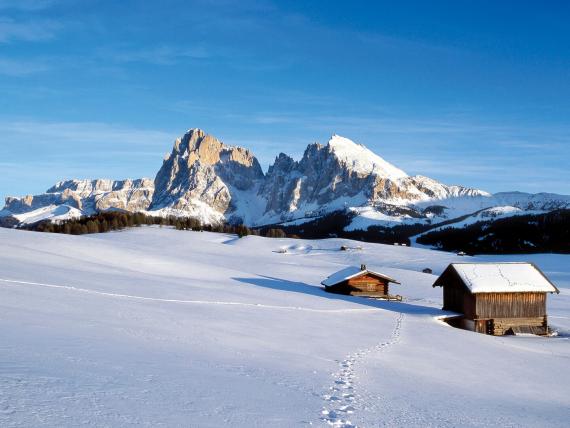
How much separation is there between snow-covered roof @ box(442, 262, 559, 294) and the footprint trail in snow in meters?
26.6

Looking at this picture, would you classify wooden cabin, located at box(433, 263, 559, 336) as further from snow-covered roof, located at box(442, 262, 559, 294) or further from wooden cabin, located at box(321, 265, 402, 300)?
wooden cabin, located at box(321, 265, 402, 300)

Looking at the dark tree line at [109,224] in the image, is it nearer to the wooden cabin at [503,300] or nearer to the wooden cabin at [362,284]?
the wooden cabin at [362,284]

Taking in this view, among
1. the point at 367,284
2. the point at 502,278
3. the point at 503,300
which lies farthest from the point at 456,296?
the point at 367,284

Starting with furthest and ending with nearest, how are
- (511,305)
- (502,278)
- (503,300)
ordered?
(502,278), (511,305), (503,300)

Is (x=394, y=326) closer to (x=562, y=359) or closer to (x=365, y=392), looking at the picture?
(x=562, y=359)

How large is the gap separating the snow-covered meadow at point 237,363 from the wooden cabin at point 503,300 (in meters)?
4.04

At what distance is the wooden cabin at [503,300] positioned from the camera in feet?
134

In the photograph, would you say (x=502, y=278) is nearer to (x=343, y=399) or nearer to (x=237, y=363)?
(x=237, y=363)

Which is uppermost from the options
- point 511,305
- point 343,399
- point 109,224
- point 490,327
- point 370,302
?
point 109,224

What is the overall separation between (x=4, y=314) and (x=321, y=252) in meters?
109

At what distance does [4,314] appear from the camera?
1650 cm

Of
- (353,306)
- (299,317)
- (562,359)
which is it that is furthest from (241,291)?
(562,359)

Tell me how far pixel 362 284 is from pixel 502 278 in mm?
14803

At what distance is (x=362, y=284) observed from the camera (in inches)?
2080
